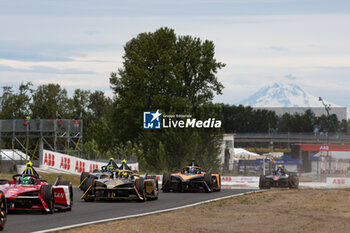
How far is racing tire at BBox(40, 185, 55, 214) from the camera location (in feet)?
59.1

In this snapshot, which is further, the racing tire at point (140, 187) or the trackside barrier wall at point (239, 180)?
the trackside barrier wall at point (239, 180)

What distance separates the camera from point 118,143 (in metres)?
82.1

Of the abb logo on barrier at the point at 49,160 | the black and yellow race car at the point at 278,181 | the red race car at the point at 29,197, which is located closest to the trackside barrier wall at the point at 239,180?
the abb logo on barrier at the point at 49,160

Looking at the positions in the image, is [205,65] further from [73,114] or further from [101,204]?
[101,204]

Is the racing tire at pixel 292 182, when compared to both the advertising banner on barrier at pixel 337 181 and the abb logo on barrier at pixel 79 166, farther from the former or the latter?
the abb logo on barrier at pixel 79 166

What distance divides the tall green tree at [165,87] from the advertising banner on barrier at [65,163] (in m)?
21.8

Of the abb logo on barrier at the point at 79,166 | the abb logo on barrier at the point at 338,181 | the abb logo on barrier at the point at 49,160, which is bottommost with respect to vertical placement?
the abb logo on barrier at the point at 338,181

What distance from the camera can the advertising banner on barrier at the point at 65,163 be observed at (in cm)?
4766

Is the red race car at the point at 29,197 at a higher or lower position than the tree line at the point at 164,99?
lower

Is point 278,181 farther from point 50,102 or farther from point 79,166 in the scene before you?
point 50,102

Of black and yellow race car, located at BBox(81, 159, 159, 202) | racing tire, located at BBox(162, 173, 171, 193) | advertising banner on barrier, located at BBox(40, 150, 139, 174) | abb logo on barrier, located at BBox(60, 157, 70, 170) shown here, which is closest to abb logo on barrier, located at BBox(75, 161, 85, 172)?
advertising banner on barrier, located at BBox(40, 150, 139, 174)

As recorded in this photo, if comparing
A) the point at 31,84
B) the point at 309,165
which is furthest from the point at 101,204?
the point at 31,84

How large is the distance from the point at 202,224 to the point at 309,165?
7342cm

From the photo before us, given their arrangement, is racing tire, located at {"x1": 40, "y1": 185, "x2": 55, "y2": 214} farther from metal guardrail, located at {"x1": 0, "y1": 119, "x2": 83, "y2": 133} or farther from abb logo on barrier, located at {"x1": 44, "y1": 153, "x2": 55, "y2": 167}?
metal guardrail, located at {"x1": 0, "y1": 119, "x2": 83, "y2": 133}
